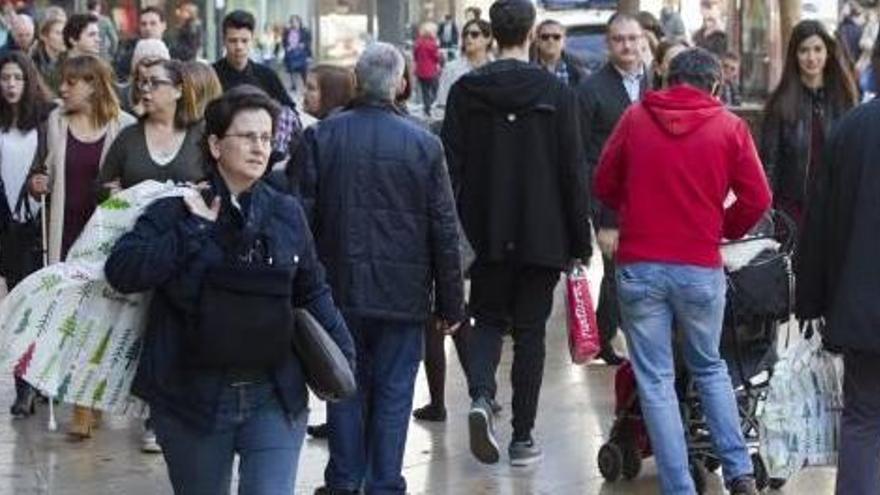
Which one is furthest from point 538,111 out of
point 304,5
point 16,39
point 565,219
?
point 304,5

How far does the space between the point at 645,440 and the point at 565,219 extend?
1.00m

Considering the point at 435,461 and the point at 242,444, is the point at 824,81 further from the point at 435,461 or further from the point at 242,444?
the point at 242,444

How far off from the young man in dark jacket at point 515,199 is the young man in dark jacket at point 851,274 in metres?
1.96

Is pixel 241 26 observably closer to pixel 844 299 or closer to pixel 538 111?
pixel 538 111

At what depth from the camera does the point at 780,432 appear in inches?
305

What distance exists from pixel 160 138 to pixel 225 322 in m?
4.01

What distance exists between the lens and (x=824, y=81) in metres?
10.5

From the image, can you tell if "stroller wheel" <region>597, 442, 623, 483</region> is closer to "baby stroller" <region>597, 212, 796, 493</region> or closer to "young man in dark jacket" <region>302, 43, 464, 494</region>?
"baby stroller" <region>597, 212, 796, 493</region>

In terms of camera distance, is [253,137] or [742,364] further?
[742,364]

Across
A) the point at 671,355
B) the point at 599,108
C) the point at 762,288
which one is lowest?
the point at 671,355

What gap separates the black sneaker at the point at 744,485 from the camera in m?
8.16

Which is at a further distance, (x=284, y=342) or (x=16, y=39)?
(x=16, y=39)

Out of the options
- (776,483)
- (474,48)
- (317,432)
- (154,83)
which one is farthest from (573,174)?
(474,48)

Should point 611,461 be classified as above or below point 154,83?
below
